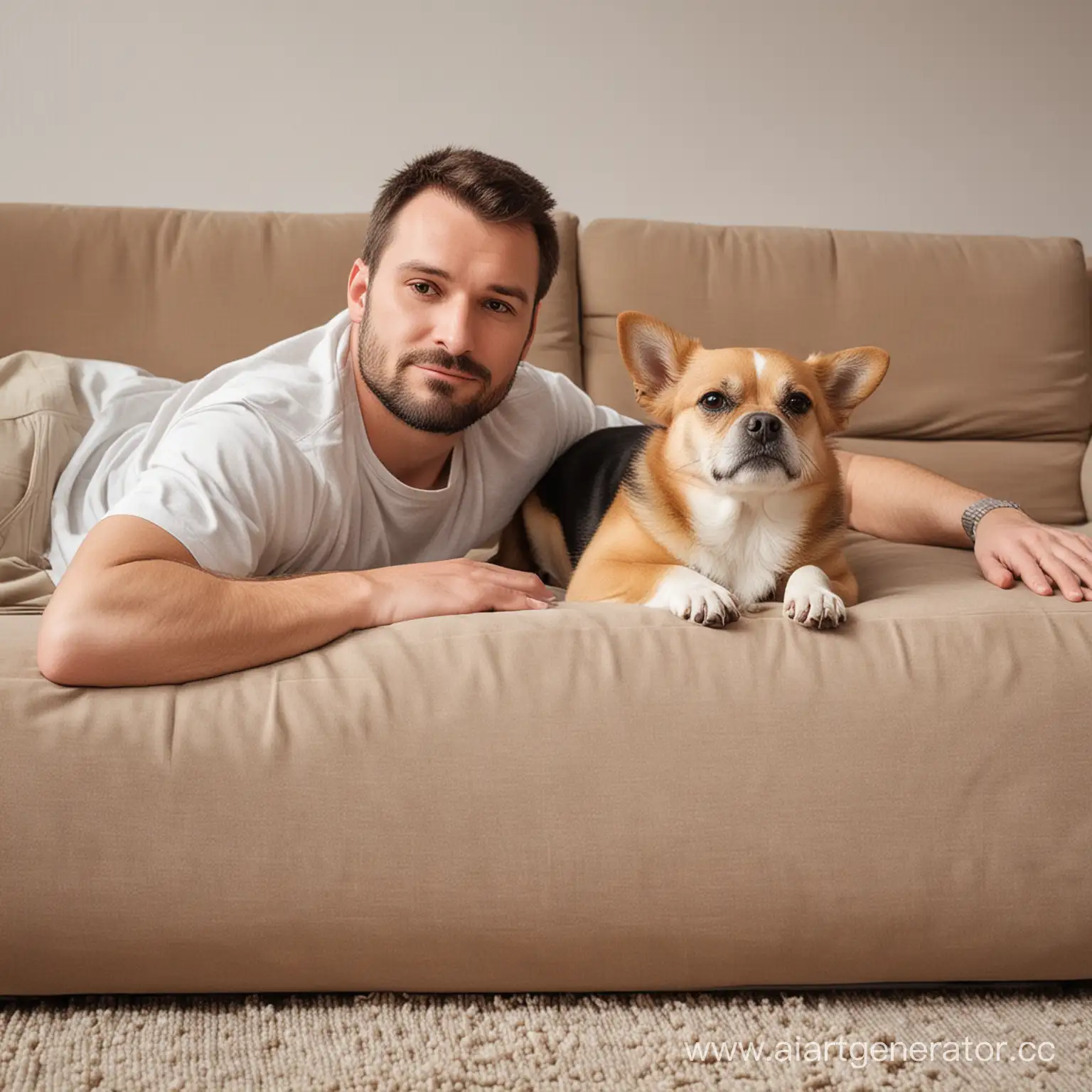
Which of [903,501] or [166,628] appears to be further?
[903,501]

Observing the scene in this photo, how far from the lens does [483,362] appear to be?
66.7 inches

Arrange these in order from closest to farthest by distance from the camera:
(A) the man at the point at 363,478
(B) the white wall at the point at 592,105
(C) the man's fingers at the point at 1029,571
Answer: (A) the man at the point at 363,478 → (C) the man's fingers at the point at 1029,571 → (B) the white wall at the point at 592,105

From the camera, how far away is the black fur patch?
1.95 metres

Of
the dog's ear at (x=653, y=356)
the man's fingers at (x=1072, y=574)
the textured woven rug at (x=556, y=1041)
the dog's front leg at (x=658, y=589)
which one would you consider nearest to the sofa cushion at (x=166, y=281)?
the dog's ear at (x=653, y=356)

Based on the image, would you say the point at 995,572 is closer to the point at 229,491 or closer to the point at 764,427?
the point at 764,427

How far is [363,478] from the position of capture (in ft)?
5.61

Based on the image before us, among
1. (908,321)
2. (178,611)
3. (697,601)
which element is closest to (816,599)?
(697,601)

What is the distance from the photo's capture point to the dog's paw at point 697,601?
1.34 m

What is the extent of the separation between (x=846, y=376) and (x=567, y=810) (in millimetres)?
991

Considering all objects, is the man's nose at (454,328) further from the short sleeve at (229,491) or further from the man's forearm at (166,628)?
the man's forearm at (166,628)

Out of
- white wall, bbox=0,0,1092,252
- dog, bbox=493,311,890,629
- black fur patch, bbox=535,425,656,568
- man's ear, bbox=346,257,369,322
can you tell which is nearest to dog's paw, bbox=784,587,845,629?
dog, bbox=493,311,890,629

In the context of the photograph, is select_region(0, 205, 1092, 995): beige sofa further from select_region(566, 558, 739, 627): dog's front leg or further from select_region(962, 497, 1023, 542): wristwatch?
select_region(962, 497, 1023, 542): wristwatch

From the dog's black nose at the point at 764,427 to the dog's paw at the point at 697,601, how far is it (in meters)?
0.26

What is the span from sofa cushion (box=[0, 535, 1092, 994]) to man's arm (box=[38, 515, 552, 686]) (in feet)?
0.11
